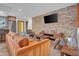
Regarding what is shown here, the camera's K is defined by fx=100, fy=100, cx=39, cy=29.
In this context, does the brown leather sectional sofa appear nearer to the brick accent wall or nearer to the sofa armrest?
the sofa armrest

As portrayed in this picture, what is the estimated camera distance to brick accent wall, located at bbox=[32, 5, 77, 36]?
1924 millimetres

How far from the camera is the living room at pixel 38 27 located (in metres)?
1.92

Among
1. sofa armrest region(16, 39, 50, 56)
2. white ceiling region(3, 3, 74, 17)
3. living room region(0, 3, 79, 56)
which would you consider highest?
white ceiling region(3, 3, 74, 17)

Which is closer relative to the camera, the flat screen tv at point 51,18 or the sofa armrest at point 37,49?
the sofa armrest at point 37,49

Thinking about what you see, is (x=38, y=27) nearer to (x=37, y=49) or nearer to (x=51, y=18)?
(x=51, y=18)

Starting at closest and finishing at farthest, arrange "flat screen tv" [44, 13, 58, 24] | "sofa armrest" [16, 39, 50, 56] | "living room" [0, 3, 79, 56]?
1. "sofa armrest" [16, 39, 50, 56]
2. "living room" [0, 3, 79, 56]
3. "flat screen tv" [44, 13, 58, 24]

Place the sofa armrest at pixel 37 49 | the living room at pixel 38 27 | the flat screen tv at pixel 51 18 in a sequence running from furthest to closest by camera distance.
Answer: the flat screen tv at pixel 51 18 → the living room at pixel 38 27 → the sofa armrest at pixel 37 49

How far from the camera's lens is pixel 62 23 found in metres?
2.03

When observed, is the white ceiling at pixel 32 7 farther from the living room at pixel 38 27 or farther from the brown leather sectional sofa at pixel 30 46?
the brown leather sectional sofa at pixel 30 46

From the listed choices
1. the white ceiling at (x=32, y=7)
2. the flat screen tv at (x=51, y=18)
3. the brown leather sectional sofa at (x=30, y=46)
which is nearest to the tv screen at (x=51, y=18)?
the flat screen tv at (x=51, y=18)

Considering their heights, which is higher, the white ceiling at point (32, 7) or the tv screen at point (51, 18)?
the white ceiling at point (32, 7)

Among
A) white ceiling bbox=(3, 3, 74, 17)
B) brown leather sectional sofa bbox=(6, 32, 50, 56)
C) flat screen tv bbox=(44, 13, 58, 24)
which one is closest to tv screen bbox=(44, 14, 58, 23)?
flat screen tv bbox=(44, 13, 58, 24)

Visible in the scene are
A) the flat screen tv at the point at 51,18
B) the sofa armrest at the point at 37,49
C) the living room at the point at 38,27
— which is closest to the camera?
the sofa armrest at the point at 37,49

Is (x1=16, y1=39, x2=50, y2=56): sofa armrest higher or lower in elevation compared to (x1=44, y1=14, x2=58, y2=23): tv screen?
lower
